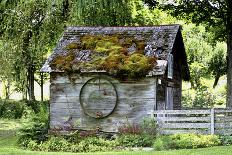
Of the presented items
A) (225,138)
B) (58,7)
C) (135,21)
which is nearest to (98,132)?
(225,138)

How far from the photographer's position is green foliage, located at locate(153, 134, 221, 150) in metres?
20.3

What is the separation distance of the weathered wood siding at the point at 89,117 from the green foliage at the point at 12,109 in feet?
46.3

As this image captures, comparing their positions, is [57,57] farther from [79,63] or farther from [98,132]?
[98,132]

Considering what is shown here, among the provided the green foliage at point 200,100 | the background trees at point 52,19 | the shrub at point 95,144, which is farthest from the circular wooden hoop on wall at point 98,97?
the green foliage at point 200,100

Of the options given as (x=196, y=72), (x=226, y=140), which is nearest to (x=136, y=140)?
(x=226, y=140)

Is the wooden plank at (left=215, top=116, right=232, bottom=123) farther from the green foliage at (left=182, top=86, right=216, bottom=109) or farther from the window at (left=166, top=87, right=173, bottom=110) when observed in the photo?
the green foliage at (left=182, top=86, right=216, bottom=109)

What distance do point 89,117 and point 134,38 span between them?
4.58 m

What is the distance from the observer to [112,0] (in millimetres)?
32219

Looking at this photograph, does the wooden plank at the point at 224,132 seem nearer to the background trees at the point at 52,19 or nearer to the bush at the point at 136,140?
the bush at the point at 136,140

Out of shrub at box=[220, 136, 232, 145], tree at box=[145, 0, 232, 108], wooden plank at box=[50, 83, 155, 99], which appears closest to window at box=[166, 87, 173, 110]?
wooden plank at box=[50, 83, 155, 99]

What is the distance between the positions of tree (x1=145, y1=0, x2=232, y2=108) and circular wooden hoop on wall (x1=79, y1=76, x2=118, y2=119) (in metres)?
9.31

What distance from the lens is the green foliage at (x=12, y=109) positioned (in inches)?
1497

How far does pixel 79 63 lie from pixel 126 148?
16.6 feet

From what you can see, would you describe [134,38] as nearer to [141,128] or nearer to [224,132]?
[141,128]
